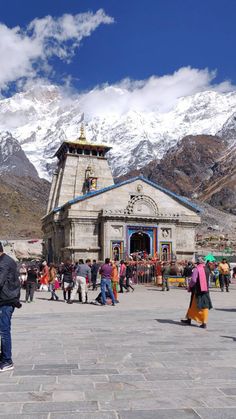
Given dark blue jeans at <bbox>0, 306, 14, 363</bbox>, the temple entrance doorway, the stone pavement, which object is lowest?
the stone pavement

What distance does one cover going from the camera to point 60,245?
35594mm

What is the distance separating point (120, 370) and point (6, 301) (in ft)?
6.01

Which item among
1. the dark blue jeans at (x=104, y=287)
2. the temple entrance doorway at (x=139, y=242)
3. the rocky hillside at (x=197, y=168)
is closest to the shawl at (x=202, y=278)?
the dark blue jeans at (x=104, y=287)

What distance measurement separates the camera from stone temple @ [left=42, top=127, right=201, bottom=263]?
A: 1293 inches

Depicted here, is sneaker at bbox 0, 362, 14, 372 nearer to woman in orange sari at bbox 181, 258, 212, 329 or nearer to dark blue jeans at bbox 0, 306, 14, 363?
dark blue jeans at bbox 0, 306, 14, 363

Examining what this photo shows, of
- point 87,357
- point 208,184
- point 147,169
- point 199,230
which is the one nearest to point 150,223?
A: point 87,357

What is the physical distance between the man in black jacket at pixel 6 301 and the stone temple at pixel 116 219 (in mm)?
26043

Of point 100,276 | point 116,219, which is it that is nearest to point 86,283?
point 100,276

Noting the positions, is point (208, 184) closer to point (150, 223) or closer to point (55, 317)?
point (150, 223)

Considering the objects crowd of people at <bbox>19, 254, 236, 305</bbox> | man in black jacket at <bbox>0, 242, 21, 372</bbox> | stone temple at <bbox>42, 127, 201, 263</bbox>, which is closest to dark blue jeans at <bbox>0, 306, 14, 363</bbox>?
man in black jacket at <bbox>0, 242, 21, 372</bbox>

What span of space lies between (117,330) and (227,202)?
352ft

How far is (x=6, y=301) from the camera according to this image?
251 inches

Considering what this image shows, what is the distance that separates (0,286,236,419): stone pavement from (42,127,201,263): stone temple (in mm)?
21571

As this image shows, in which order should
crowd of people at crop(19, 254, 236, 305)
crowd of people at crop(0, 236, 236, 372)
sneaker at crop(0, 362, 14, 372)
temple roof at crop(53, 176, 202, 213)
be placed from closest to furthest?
1. sneaker at crop(0, 362, 14, 372)
2. crowd of people at crop(0, 236, 236, 372)
3. crowd of people at crop(19, 254, 236, 305)
4. temple roof at crop(53, 176, 202, 213)
